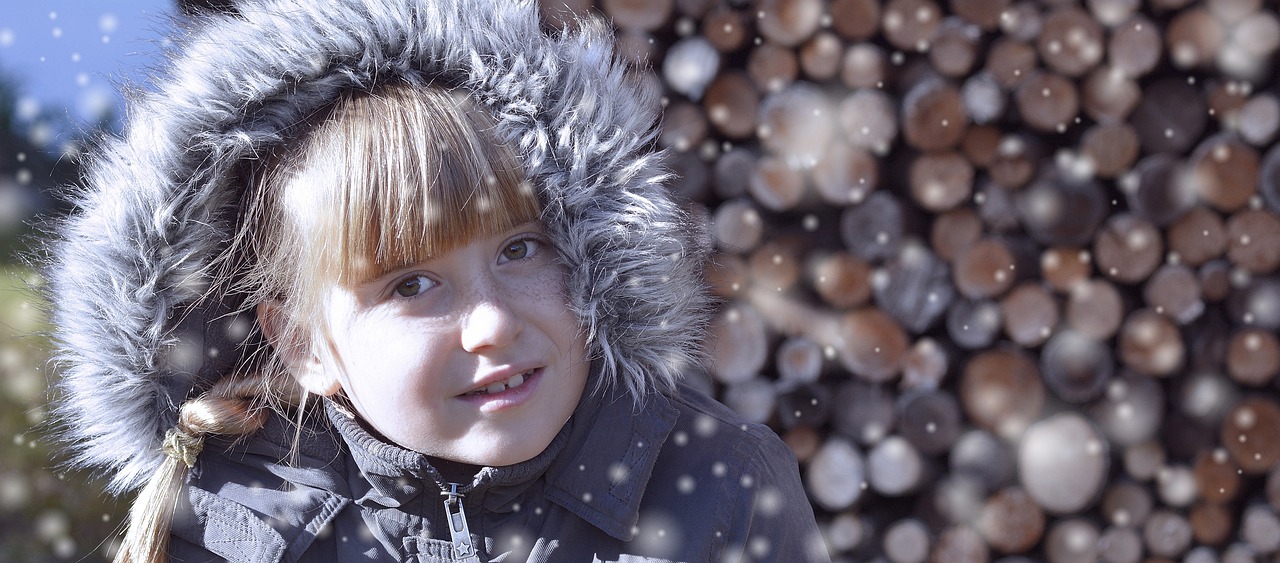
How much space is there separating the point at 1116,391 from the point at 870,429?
40 cm

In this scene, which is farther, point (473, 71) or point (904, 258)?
point (904, 258)

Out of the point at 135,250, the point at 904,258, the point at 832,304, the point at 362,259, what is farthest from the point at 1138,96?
the point at 135,250

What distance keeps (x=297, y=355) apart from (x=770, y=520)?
568mm

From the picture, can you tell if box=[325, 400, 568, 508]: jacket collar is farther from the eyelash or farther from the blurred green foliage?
the blurred green foliage

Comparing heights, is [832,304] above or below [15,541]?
above

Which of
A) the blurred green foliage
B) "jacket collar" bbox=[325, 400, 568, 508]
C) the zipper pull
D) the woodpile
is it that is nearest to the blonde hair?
"jacket collar" bbox=[325, 400, 568, 508]

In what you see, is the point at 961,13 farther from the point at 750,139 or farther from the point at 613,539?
the point at 613,539

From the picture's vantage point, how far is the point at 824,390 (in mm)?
1576

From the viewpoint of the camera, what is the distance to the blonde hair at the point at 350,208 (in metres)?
0.87

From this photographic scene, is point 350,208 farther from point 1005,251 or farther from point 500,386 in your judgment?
point 1005,251

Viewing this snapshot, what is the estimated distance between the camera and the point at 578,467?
995mm

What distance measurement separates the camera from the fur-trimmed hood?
→ 93 cm

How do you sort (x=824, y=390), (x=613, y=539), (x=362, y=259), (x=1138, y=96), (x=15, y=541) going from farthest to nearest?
(x=15, y=541), (x=824, y=390), (x=1138, y=96), (x=613, y=539), (x=362, y=259)

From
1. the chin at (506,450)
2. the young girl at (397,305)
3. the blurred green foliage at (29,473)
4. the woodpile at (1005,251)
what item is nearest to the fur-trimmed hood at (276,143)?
the young girl at (397,305)
